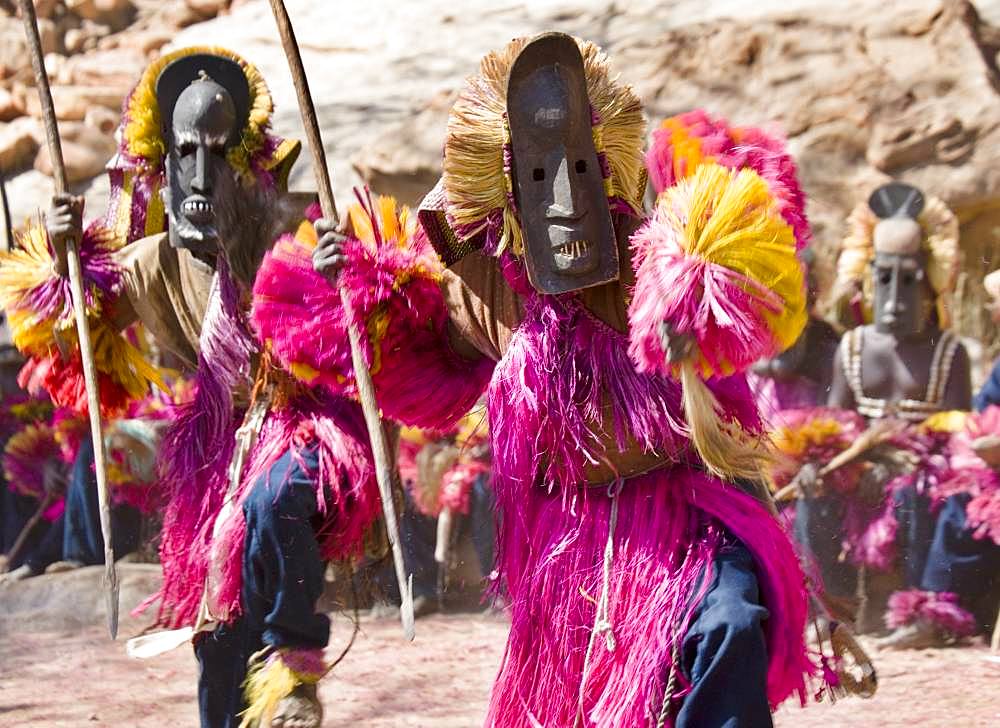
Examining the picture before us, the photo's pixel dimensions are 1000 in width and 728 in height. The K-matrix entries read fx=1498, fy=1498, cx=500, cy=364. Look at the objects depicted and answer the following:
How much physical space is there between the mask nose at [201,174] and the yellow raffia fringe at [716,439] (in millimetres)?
1785

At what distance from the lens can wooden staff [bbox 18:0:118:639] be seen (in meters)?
3.79

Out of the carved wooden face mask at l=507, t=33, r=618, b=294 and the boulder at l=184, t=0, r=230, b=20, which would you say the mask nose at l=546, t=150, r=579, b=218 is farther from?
the boulder at l=184, t=0, r=230, b=20

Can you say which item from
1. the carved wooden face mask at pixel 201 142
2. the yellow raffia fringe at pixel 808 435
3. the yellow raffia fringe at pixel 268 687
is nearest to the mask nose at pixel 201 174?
the carved wooden face mask at pixel 201 142

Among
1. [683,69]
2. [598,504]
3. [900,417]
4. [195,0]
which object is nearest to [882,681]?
[900,417]

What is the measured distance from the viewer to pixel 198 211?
407 cm

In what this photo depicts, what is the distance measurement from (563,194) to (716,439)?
1.80ft

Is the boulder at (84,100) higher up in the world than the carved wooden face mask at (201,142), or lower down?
higher up

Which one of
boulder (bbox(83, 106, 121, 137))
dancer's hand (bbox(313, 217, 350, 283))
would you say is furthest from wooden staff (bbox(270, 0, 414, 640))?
boulder (bbox(83, 106, 121, 137))

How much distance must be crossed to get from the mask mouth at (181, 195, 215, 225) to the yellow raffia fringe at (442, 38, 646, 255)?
1283 millimetres

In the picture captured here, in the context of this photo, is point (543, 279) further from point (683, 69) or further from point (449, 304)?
point (683, 69)

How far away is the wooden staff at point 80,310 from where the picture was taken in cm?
379

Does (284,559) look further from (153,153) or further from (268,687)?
(153,153)

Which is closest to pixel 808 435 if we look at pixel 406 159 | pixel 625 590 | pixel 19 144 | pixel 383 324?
pixel 406 159

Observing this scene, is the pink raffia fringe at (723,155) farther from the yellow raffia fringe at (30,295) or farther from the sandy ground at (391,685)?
the sandy ground at (391,685)
